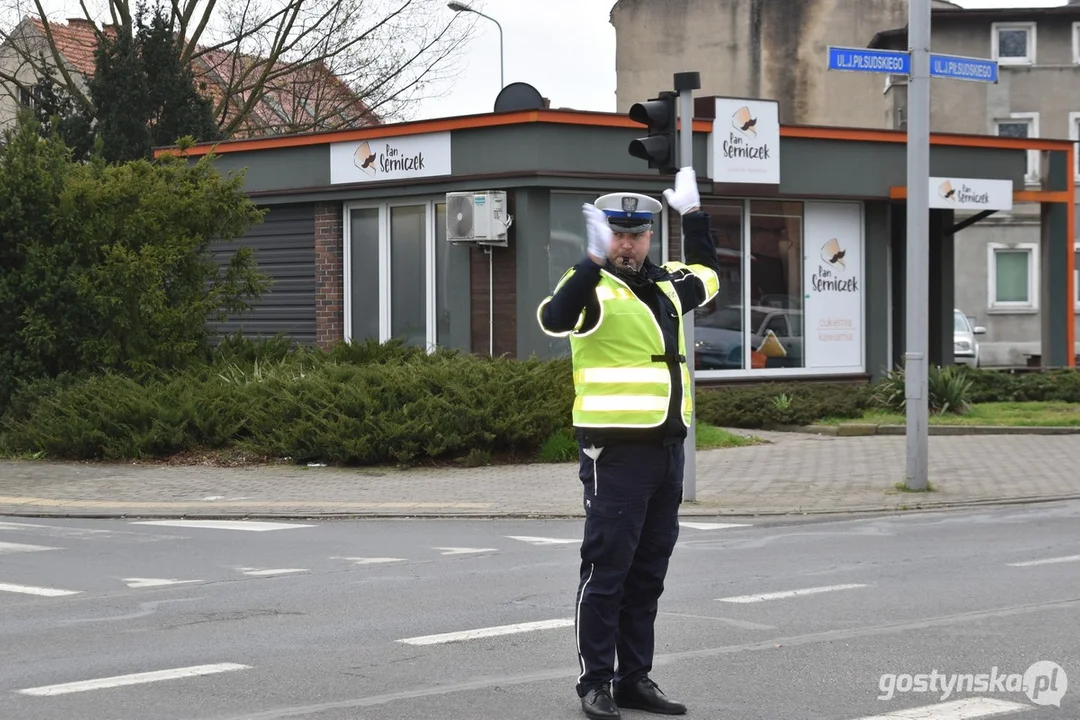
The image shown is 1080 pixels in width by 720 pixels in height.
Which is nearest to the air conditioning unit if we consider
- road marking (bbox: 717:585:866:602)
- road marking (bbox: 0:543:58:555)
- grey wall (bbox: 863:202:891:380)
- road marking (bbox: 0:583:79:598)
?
grey wall (bbox: 863:202:891:380)

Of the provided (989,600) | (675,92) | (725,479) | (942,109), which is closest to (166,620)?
(989,600)

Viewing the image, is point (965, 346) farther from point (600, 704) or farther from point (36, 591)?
point (600, 704)

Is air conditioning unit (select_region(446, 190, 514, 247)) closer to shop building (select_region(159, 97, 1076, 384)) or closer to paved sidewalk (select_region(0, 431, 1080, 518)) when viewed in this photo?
shop building (select_region(159, 97, 1076, 384))

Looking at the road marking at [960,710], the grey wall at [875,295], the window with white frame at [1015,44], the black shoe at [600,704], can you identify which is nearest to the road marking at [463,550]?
the black shoe at [600,704]

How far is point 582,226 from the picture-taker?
1988cm

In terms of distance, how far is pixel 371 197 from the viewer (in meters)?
21.3

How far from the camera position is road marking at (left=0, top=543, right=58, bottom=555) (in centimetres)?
1062

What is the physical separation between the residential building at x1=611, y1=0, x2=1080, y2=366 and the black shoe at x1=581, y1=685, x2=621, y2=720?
39.1m

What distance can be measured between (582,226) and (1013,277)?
29739 millimetres

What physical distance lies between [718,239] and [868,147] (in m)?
2.67

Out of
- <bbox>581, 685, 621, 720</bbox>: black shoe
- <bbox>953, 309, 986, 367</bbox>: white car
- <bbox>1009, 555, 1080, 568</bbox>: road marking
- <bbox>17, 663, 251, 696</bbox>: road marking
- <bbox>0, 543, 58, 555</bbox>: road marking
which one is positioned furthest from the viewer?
<bbox>953, 309, 986, 367</bbox>: white car

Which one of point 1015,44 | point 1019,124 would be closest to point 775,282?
point 1019,124

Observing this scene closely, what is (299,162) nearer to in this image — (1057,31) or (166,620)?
(166,620)

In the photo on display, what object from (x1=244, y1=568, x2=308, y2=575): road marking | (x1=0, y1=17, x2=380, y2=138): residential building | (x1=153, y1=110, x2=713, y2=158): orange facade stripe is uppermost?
(x1=0, y1=17, x2=380, y2=138): residential building
